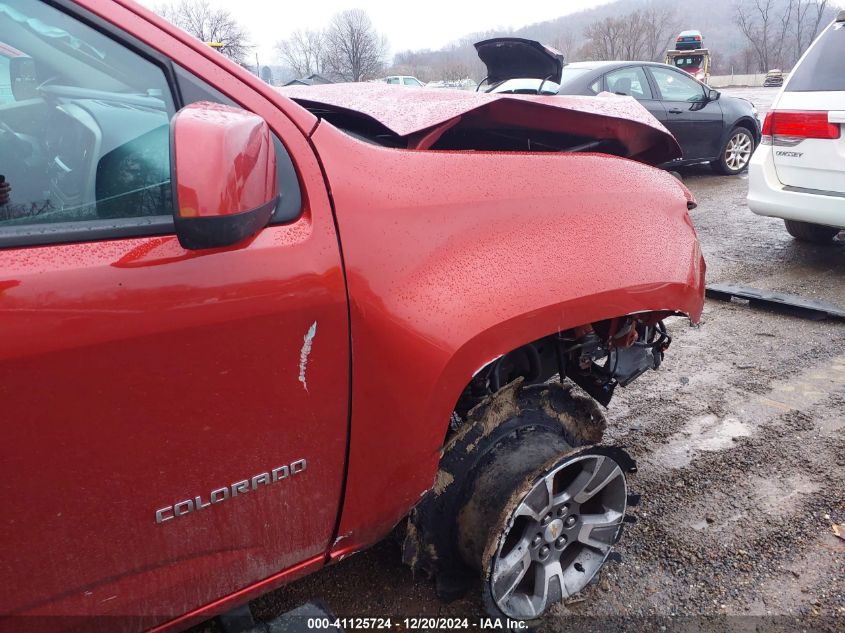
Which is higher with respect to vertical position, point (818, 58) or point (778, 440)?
point (818, 58)

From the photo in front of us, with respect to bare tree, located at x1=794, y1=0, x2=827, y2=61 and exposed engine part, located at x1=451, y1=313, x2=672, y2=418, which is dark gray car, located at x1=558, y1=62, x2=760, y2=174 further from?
bare tree, located at x1=794, y1=0, x2=827, y2=61

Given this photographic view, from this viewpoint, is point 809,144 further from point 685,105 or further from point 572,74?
point 685,105

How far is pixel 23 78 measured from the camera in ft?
4.57

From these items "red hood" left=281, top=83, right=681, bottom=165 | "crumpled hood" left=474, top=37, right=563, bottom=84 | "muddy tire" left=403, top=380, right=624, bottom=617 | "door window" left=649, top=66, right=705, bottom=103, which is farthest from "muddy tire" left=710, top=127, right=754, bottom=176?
"muddy tire" left=403, top=380, right=624, bottom=617

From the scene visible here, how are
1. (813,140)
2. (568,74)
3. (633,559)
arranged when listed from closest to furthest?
(633,559), (813,140), (568,74)

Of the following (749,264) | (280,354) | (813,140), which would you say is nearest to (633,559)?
(280,354)

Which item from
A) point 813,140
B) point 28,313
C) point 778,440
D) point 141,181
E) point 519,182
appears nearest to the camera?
point 28,313

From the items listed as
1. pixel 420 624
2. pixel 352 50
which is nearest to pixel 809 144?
pixel 420 624

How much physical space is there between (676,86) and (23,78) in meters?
8.49

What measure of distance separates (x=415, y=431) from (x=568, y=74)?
7.20m

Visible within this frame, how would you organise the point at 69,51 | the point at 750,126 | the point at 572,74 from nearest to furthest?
the point at 69,51, the point at 572,74, the point at 750,126

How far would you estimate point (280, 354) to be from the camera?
4.35 ft

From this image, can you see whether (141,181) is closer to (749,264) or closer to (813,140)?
(813,140)

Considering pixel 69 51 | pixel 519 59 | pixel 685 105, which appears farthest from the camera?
pixel 685 105
